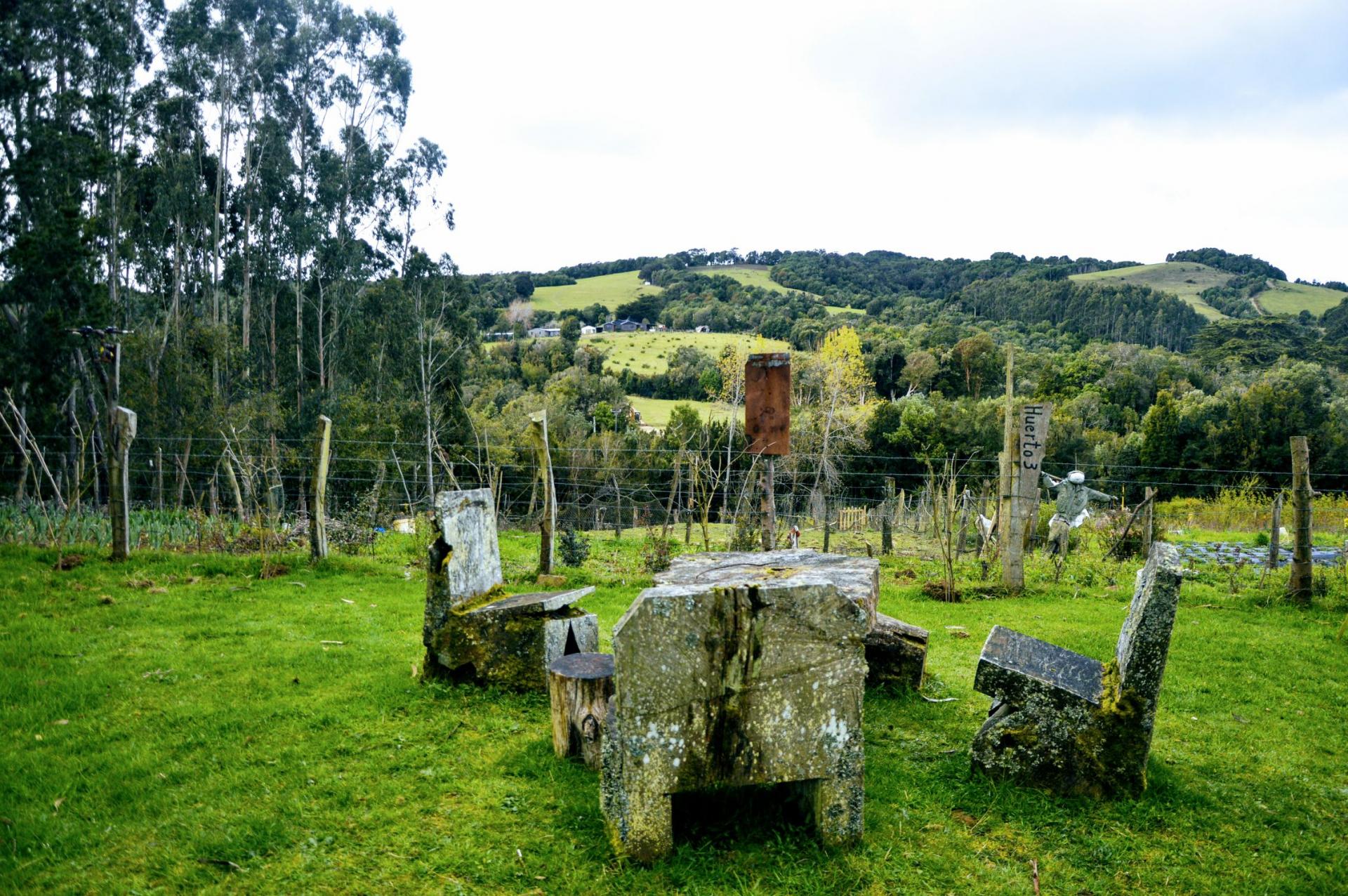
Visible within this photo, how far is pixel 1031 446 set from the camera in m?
9.55

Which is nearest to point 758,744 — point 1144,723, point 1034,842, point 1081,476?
point 1034,842

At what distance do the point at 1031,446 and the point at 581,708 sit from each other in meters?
7.50

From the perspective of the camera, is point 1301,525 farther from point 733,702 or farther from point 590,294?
point 590,294

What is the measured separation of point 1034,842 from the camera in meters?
3.74

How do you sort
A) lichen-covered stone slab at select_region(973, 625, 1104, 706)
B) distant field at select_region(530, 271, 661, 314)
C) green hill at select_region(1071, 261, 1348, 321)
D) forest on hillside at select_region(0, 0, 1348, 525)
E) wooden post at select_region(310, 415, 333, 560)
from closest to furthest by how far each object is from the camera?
lichen-covered stone slab at select_region(973, 625, 1104, 706) < wooden post at select_region(310, 415, 333, 560) < forest on hillside at select_region(0, 0, 1348, 525) < green hill at select_region(1071, 261, 1348, 321) < distant field at select_region(530, 271, 661, 314)

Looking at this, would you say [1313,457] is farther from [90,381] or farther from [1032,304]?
[90,381]

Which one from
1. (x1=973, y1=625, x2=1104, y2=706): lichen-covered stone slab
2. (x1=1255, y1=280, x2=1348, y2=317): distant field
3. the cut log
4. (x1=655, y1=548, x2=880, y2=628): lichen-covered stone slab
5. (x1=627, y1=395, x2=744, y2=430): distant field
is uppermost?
(x1=1255, y1=280, x2=1348, y2=317): distant field

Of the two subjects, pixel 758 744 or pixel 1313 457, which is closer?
pixel 758 744

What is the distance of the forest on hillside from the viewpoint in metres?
20.8

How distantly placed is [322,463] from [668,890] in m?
7.99

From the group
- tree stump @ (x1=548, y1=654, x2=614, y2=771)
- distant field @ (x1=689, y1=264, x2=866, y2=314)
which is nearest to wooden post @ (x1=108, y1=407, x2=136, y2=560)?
tree stump @ (x1=548, y1=654, x2=614, y2=771)

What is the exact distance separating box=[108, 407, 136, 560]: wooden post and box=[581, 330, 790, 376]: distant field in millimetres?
42867

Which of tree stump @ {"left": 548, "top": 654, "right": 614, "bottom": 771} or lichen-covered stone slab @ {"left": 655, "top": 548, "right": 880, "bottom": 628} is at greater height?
lichen-covered stone slab @ {"left": 655, "top": 548, "right": 880, "bottom": 628}

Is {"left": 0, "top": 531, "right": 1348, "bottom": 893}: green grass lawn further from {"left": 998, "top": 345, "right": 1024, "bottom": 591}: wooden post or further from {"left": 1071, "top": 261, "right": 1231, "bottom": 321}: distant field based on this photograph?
{"left": 1071, "top": 261, "right": 1231, "bottom": 321}: distant field
